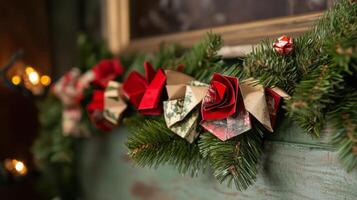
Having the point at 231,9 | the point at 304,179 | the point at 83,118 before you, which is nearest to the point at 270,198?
the point at 304,179

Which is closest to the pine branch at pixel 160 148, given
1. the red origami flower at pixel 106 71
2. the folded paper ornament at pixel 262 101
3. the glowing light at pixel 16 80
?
the folded paper ornament at pixel 262 101

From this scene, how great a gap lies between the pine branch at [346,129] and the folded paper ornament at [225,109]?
0.32 ft

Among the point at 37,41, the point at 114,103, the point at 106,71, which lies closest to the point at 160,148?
the point at 114,103

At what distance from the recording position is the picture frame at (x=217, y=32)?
47 cm

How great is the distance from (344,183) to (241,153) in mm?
117

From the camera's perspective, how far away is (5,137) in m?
0.87

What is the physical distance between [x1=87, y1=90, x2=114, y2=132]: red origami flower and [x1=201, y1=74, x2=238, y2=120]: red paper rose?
0.91ft

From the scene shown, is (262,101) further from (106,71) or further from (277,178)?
(106,71)

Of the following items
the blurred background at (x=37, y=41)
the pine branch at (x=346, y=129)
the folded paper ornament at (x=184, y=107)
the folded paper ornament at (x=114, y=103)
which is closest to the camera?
the pine branch at (x=346, y=129)

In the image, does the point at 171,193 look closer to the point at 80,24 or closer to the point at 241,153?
the point at 241,153

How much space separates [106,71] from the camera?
0.70 m

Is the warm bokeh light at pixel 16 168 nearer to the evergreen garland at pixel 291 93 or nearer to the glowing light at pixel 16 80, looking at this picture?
the glowing light at pixel 16 80

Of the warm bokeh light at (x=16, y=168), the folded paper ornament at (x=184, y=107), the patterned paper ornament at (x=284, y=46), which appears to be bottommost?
the warm bokeh light at (x=16, y=168)

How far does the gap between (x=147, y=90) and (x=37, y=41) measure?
535mm
